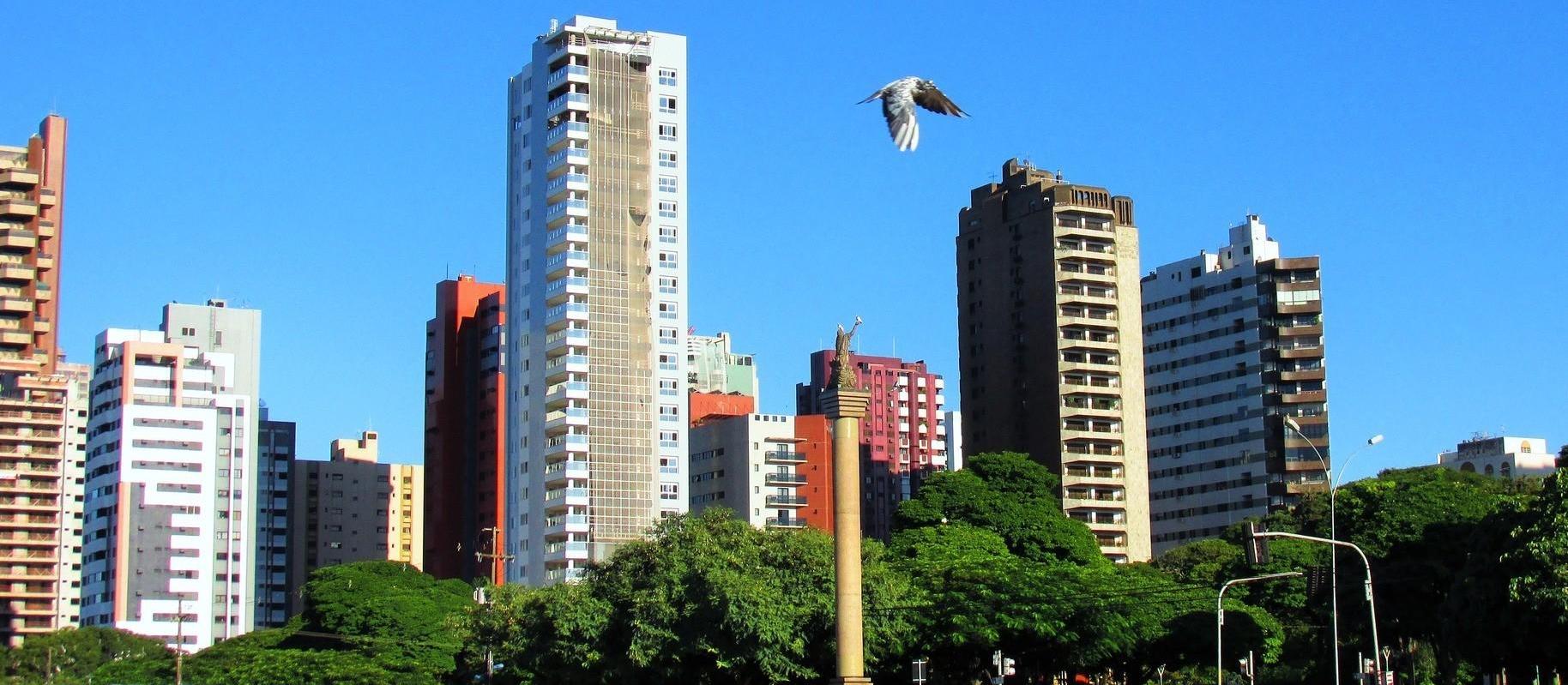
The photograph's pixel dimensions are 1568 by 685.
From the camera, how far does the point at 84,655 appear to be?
12838cm

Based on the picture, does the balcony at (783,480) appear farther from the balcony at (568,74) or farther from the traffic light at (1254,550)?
the traffic light at (1254,550)

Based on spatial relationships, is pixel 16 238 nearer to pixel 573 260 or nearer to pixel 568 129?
pixel 568 129

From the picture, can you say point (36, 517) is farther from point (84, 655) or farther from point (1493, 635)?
point (1493, 635)

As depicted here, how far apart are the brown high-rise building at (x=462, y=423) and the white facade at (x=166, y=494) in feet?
50.0

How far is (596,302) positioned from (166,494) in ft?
153

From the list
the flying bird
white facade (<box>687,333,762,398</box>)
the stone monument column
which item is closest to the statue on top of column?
the stone monument column

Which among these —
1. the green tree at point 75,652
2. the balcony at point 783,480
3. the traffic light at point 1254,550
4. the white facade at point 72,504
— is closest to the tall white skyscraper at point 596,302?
the balcony at point 783,480

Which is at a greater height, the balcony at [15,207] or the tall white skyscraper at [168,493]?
the balcony at [15,207]

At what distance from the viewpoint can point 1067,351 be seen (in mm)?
137625

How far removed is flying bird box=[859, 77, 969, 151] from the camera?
34500 mm

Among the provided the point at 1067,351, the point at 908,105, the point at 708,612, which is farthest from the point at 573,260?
the point at 908,105

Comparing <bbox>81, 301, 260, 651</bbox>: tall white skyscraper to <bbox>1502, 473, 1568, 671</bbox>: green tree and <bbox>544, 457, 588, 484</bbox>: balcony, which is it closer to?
<bbox>544, 457, 588, 484</bbox>: balcony

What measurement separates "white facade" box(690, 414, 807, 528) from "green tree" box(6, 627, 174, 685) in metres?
40.8

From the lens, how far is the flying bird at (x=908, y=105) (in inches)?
1358
